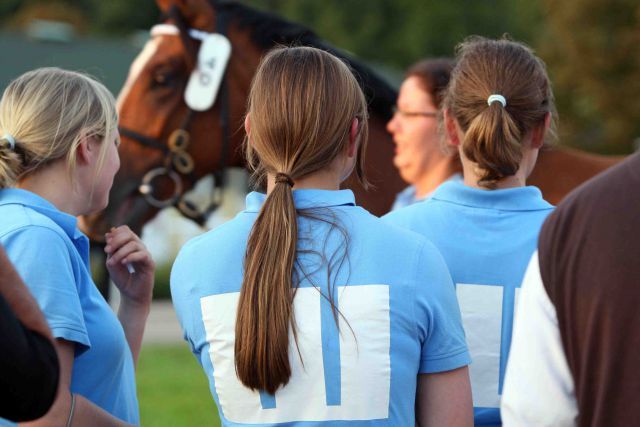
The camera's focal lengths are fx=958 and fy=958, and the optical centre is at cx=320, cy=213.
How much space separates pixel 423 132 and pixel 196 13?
4.53 ft

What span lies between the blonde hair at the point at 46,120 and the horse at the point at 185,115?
2.44 meters

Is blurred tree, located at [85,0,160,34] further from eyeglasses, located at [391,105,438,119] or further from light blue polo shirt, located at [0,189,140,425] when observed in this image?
light blue polo shirt, located at [0,189,140,425]

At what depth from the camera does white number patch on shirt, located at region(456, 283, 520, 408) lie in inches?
87.3

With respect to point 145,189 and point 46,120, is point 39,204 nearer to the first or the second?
point 46,120

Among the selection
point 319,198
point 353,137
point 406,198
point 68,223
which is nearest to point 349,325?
point 319,198

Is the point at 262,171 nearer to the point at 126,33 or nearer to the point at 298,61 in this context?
the point at 298,61

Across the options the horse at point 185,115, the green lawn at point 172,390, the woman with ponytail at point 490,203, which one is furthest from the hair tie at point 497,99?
the green lawn at point 172,390

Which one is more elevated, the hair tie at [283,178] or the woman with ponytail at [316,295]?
the hair tie at [283,178]

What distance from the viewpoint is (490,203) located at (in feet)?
7.68

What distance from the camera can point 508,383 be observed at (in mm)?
1658

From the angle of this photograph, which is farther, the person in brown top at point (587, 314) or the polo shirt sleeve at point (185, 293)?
the polo shirt sleeve at point (185, 293)

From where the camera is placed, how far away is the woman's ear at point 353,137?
2031 mm

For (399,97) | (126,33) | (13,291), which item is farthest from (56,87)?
(126,33)

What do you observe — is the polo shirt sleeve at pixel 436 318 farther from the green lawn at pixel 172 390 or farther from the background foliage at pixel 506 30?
the background foliage at pixel 506 30
